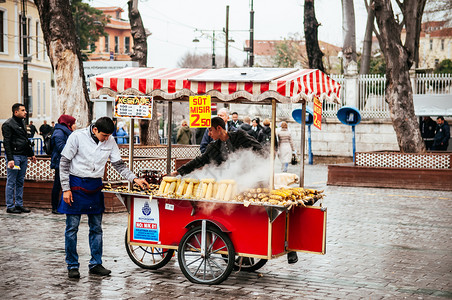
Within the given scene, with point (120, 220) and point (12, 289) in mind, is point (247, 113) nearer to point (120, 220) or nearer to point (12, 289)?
point (120, 220)

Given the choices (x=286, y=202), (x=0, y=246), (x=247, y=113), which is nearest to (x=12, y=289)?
(x=0, y=246)

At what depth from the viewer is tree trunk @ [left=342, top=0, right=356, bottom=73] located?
100 ft

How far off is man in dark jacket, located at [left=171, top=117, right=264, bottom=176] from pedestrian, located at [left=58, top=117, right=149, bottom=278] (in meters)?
0.76

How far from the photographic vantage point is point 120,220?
11156 millimetres

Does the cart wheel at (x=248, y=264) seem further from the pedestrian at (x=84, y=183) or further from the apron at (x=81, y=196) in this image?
the apron at (x=81, y=196)

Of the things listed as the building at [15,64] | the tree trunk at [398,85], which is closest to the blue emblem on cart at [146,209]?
the tree trunk at [398,85]

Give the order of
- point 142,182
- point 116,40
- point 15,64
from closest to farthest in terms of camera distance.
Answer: point 142,182 → point 15,64 → point 116,40

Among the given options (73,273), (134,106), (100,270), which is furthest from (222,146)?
(73,273)

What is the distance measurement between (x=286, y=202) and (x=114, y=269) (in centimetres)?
231

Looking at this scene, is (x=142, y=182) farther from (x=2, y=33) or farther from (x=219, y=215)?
(x=2, y=33)

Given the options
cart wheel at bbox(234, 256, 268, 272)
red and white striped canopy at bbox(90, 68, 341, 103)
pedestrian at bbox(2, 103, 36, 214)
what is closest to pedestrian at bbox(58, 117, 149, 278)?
red and white striped canopy at bbox(90, 68, 341, 103)

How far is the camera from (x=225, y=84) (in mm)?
7055

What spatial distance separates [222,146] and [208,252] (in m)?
1.33

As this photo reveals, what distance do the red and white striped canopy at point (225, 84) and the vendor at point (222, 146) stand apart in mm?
396
